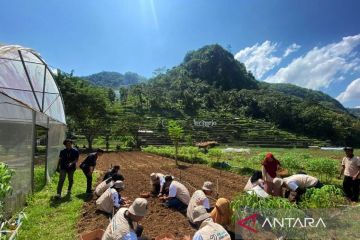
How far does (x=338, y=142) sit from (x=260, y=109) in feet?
76.5

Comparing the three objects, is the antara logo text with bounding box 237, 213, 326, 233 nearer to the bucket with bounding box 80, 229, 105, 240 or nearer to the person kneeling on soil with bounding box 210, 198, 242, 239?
the person kneeling on soil with bounding box 210, 198, 242, 239

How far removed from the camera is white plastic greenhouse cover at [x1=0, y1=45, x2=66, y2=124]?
978cm

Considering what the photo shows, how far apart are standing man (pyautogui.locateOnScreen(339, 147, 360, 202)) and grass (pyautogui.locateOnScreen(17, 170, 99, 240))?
23.6 feet

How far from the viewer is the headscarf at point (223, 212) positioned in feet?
18.3

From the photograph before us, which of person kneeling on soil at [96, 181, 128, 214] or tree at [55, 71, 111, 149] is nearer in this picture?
person kneeling on soil at [96, 181, 128, 214]

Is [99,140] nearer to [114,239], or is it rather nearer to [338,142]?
[114,239]

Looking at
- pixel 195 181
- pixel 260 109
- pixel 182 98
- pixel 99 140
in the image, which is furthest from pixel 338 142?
pixel 195 181

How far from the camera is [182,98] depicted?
286ft

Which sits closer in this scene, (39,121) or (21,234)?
(21,234)

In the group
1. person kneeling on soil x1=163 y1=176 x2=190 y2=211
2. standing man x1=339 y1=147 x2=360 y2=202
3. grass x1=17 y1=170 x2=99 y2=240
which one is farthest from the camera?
standing man x1=339 y1=147 x2=360 y2=202

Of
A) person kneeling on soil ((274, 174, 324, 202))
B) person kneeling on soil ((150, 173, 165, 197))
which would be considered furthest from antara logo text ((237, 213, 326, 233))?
person kneeling on soil ((150, 173, 165, 197))

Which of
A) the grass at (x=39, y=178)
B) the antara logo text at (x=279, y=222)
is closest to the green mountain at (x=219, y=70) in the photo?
the grass at (x=39, y=178)

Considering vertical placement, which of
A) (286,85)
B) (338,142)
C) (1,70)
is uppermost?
(286,85)

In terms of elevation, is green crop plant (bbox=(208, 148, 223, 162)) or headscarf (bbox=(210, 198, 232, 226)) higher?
headscarf (bbox=(210, 198, 232, 226))
